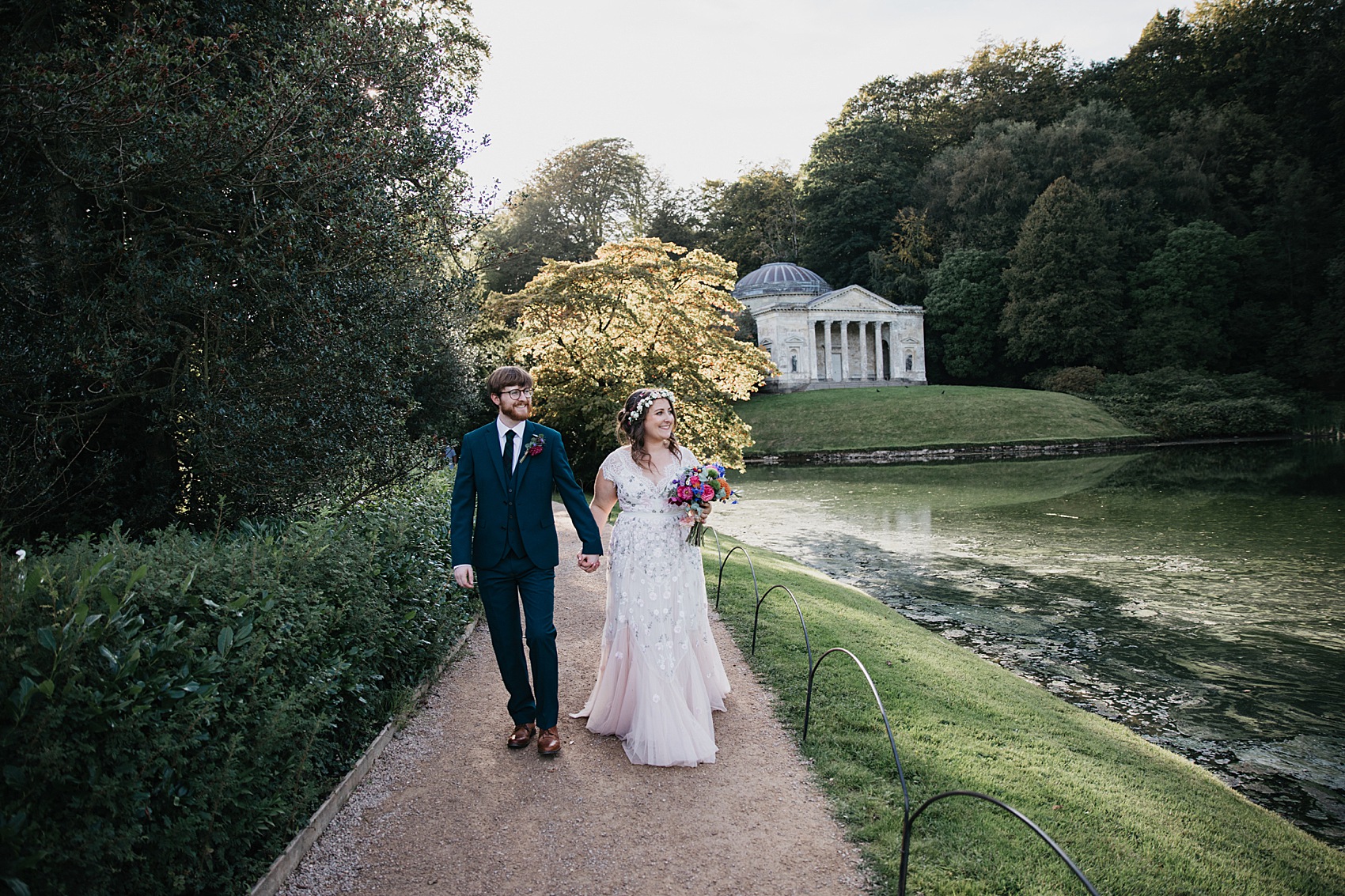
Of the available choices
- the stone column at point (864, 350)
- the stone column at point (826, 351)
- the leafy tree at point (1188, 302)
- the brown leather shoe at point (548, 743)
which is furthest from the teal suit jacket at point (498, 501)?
the stone column at point (864, 350)

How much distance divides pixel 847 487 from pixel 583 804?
24.2 m

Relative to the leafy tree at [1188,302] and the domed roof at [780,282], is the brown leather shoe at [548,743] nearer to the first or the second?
the leafy tree at [1188,302]

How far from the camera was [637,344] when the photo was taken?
19.6 m

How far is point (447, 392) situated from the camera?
23750 millimetres

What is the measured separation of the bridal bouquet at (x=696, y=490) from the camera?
5.27 m

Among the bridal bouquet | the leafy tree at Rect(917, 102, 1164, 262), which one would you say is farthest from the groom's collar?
the leafy tree at Rect(917, 102, 1164, 262)

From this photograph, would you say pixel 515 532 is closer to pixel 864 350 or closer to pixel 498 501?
pixel 498 501

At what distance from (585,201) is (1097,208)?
3450 cm

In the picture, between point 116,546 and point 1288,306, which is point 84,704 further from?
point 1288,306

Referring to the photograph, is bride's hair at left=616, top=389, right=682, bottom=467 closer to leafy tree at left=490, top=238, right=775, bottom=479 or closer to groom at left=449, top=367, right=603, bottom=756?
groom at left=449, top=367, right=603, bottom=756

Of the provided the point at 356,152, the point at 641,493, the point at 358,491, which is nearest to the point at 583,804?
the point at 641,493

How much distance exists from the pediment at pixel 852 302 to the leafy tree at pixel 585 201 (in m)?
14.3

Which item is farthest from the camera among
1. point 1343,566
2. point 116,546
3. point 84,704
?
point 1343,566

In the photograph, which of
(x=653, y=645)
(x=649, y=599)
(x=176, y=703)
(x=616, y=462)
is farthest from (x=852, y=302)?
(x=176, y=703)
